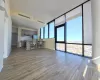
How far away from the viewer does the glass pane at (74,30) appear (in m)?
4.81

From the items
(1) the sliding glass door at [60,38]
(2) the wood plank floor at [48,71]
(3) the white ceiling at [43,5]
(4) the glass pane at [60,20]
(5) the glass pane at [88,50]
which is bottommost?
(2) the wood plank floor at [48,71]

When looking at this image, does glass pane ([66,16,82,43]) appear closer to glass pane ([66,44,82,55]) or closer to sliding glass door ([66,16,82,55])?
sliding glass door ([66,16,82,55])

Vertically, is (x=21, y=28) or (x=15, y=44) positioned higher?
(x=21, y=28)

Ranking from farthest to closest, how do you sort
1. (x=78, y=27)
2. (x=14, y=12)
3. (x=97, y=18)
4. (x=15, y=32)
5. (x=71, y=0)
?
1. (x=15, y=32)
2. (x=14, y=12)
3. (x=78, y=27)
4. (x=71, y=0)
5. (x=97, y=18)

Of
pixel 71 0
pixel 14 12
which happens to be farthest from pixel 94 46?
pixel 14 12

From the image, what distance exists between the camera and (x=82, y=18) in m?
4.57

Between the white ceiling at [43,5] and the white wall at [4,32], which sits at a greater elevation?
the white ceiling at [43,5]

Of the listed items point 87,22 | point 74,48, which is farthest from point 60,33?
point 87,22

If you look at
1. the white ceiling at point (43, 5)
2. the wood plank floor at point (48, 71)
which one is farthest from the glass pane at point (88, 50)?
the white ceiling at point (43, 5)

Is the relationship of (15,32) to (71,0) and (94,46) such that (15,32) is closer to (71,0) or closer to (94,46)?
(71,0)

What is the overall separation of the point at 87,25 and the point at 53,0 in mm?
2244

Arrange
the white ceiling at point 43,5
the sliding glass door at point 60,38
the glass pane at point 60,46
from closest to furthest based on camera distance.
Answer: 1. the white ceiling at point 43,5
2. the glass pane at point 60,46
3. the sliding glass door at point 60,38

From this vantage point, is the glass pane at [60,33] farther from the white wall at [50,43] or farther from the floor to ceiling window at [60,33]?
the white wall at [50,43]

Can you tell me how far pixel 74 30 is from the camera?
5.27 meters
